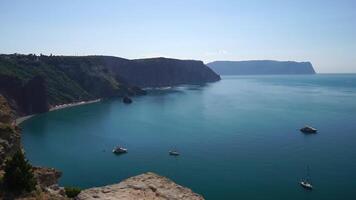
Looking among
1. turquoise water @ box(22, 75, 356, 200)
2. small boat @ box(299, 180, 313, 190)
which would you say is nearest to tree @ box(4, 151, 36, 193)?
turquoise water @ box(22, 75, 356, 200)

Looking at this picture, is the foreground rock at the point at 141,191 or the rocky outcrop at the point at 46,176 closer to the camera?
the foreground rock at the point at 141,191

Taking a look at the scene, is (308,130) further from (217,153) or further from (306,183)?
(306,183)

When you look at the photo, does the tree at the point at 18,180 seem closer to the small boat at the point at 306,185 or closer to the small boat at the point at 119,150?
the small boat at the point at 306,185

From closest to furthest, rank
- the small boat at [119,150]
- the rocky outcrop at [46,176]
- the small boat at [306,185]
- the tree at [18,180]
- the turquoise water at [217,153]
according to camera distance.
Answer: the tree at [18,180] < the rocky outcrop at [46,176] < the small boat at [306,185] < the turquoise water at [217,153] < the small boat at [119,150]

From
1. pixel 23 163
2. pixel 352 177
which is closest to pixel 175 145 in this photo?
pixel 352 177

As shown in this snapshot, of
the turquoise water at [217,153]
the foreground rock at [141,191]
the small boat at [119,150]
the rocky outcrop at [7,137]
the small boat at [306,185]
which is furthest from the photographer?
the small boat at [119,150]

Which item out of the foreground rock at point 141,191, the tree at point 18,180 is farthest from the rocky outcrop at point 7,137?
the foreground rock at point 141,191

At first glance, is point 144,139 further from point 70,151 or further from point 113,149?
point 70,151

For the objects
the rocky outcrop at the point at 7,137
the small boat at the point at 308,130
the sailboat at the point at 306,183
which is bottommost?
the sailboat at the point at 306,183
